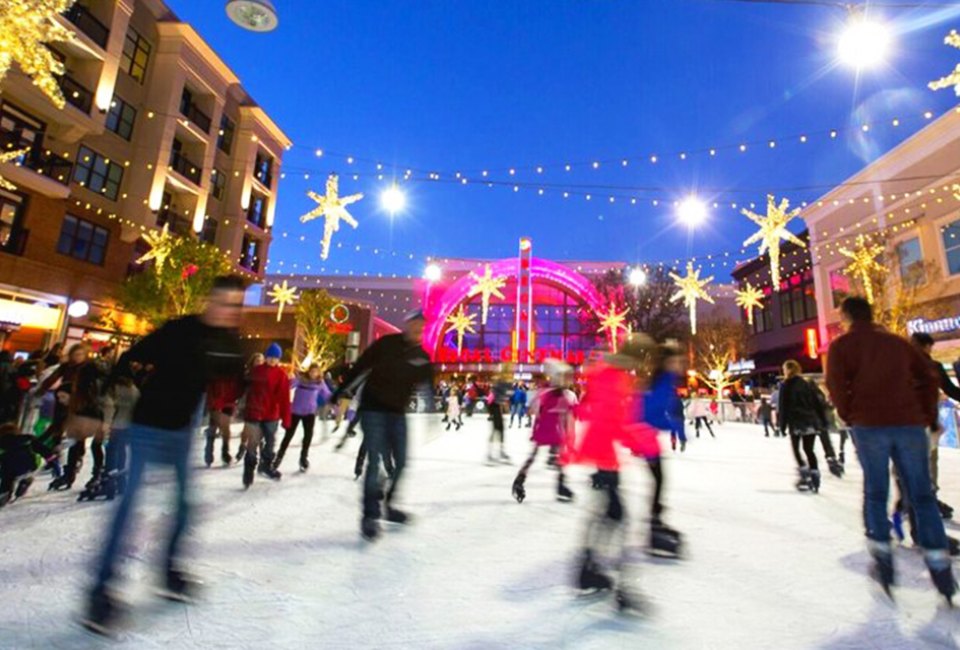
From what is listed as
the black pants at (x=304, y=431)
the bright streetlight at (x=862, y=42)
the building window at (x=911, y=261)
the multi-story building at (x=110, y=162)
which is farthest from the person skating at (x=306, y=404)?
the building window at (x=911, y=261)

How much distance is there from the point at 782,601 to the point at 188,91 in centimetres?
2724

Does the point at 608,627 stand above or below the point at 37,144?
below

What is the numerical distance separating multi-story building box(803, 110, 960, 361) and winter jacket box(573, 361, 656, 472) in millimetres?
16834

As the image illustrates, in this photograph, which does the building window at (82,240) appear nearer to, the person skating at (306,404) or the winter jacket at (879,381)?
the person skating at (306,404)

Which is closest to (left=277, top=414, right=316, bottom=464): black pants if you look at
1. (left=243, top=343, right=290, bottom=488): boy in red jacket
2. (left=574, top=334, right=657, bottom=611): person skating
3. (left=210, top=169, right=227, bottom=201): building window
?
(left=243, top=343, right=290, bottom=488): boy in red jacket

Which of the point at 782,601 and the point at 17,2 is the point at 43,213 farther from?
the point at 782,601

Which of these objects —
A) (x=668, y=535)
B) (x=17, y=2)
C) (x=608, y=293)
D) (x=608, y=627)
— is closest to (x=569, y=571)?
(x=608, y=627)

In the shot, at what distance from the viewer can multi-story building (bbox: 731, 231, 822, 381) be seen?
83.7ft

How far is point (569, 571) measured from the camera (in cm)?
315

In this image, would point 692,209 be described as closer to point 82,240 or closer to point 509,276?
point 82,240

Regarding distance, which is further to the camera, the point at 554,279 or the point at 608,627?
the point at 554,279

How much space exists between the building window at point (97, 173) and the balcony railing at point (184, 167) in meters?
2.33

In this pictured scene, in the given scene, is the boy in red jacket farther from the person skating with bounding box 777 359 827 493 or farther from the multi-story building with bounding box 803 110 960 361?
the multi-story building with bounding box 803 110 960 361

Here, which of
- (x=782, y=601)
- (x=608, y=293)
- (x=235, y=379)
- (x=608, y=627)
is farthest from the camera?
(x=608, y=293)
